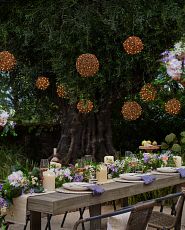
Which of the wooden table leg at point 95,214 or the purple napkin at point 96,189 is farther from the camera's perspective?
the wooden table leg at point 95,214

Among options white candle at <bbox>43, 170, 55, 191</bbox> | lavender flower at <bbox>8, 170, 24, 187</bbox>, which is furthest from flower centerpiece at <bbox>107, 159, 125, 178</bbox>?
lavender flower at <bbox>8, 170, 24, 187</bbox>

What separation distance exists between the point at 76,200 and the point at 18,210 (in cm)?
47

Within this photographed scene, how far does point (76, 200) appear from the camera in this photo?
4363mm

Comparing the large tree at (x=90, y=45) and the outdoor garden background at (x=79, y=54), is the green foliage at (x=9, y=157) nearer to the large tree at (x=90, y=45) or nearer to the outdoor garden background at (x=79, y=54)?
the outdoor garden background at (x=79, y=54)

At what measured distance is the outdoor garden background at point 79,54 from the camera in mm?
7672

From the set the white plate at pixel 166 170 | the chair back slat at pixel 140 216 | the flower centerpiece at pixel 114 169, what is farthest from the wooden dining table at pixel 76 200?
the chair back slat at pixel 140 216

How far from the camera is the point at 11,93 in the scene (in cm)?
950

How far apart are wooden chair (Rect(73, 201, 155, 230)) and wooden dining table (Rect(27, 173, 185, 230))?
53 cm

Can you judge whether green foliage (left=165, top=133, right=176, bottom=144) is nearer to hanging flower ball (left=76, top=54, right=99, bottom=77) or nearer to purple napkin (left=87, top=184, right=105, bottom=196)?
hanging flower ball (left=76, top=54, right=99, bottom=77)

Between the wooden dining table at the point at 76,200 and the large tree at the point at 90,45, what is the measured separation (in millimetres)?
2764

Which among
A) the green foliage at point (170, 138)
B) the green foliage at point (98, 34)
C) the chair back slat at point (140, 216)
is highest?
the green foliage at point (98, 34)

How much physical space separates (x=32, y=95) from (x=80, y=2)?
2.15 meters

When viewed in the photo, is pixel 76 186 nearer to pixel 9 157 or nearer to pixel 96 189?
pixel 96 189

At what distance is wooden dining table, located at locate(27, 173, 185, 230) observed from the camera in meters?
4.18
